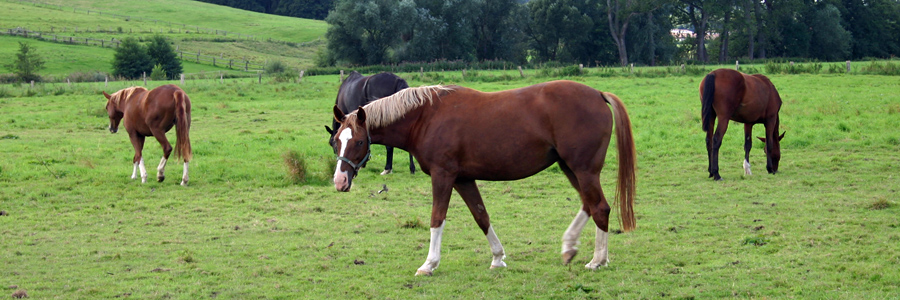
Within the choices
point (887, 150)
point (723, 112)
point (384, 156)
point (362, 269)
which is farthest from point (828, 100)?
point (362, 269)

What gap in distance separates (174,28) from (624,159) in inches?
3557

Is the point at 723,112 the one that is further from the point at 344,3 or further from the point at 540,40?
the point at 540,40

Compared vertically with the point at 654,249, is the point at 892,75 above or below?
above

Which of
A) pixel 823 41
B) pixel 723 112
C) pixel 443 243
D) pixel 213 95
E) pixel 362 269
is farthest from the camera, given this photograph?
pixel 823 41

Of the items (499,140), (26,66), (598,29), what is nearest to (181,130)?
(499,140)

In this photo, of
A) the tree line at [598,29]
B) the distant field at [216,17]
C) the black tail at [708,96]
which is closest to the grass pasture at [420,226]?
the black tail at [708,96]

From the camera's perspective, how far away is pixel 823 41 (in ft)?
195

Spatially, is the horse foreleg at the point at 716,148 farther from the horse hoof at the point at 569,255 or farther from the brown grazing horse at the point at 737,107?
the horse hoof at the point at 569,255

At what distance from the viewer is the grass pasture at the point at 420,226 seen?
5.80m

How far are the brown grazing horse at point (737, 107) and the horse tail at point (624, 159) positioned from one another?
212 inches

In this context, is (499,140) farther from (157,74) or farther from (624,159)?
(157,74)

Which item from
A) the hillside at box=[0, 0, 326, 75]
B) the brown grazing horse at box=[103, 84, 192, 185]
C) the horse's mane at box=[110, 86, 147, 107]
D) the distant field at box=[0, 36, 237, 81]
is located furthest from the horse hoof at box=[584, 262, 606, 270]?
the hillside at box=[0, 0, 326, 75]

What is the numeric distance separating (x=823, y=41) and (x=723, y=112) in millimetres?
56502

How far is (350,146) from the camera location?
611 cm
